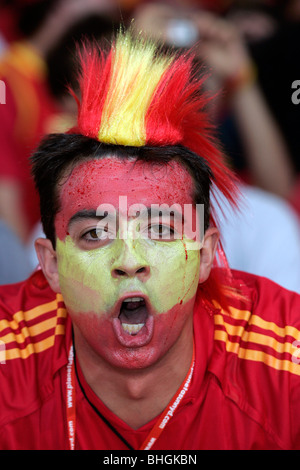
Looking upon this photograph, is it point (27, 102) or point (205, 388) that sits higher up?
point (27, 102)

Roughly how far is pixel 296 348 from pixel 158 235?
21.2 inches

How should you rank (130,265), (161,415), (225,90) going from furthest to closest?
(225,90)
(161,415)
(130,265)

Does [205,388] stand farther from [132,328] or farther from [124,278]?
[124,278]

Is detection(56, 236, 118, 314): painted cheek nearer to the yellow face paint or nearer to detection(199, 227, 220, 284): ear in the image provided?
the yellow face paint

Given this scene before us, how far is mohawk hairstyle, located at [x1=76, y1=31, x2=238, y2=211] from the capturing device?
70.9 inches

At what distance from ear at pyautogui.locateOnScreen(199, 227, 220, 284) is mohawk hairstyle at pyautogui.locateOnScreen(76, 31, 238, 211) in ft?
0.69

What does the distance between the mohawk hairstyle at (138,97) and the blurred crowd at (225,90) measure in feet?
3.77

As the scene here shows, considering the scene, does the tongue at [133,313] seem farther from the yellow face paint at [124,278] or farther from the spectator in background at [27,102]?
the spectator in background at [27,102]

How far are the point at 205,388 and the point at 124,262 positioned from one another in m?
0.51

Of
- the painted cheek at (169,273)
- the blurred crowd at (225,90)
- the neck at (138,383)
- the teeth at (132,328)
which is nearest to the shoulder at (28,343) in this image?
the neck at (138,383)

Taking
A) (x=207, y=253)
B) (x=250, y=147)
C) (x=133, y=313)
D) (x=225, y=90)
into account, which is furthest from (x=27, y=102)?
(x=133, y=313)

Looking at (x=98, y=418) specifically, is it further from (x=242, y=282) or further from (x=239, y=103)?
(x=239, y=103)

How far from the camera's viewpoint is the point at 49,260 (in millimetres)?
1966

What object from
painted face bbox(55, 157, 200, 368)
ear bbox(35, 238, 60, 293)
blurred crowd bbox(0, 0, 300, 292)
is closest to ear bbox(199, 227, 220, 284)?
painted face bbox(55, 157, 200, 368)
